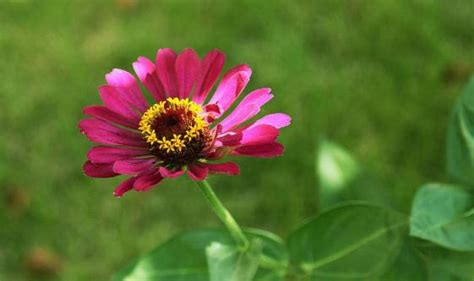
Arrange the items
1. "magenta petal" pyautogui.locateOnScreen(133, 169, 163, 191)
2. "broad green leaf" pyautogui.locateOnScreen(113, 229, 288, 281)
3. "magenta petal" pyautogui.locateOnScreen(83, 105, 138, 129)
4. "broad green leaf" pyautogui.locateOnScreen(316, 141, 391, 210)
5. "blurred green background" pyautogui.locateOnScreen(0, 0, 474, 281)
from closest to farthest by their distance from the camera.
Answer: "magenta petal" pyautogui.locateOnScreen(133, 169, 163, 191) < "magenta petal" pyautogui.locateOnScreen(83, 105, 138, 129) < "broad green leaf" pyautogui.locateOnScreen(113, 229, 288, 281) < "broad green leaf" pyautogui.locateOnScreen(316, 141, 391, 210) < "blurred green background" pyautogui.locateOnScreen(0, 0, 474, 281)

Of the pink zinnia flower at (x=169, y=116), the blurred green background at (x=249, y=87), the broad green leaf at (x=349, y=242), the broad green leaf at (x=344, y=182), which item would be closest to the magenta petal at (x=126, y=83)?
the pink zinnia flower at (x=169, y=116)

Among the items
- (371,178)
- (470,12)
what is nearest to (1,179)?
(371,178)

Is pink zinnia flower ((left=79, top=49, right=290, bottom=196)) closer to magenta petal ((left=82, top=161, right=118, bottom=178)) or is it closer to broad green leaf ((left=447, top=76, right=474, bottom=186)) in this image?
magenta petal ((left=82, top=161, right=118, bottom=178))

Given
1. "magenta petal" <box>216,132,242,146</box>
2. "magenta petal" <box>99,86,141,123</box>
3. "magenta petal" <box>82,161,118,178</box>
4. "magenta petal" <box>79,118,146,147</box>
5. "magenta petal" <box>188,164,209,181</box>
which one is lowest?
"magenta petal" <box>188,164,209,181</box>

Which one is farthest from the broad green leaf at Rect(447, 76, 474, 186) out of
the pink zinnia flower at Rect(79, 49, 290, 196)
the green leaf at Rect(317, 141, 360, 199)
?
the pink zinnia flower at Rect(79, 49, 290, 196)

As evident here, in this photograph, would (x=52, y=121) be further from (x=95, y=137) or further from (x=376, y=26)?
(x=95, y=137)

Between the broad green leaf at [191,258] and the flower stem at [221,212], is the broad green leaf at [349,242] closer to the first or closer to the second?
the broad green leaf at [191,258]

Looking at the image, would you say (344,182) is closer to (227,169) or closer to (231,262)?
(231,262)
